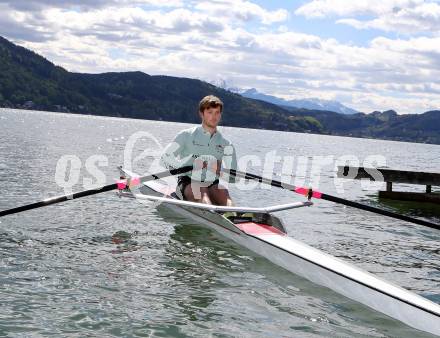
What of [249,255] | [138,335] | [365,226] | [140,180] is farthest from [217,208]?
[365,226]

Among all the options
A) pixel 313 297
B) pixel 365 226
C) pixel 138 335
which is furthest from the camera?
pixel 365 226

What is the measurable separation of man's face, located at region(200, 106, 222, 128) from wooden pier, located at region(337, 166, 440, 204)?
12.4m

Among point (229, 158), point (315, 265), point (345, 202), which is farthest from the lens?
point (229, 158)

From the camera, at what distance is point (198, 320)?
7.41 metres

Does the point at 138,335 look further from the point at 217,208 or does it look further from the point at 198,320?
the point at 217,208

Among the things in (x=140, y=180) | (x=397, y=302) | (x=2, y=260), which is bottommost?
(x=2, y=260)

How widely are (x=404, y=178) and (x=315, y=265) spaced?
1491 centimetres

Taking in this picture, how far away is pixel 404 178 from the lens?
22.1m

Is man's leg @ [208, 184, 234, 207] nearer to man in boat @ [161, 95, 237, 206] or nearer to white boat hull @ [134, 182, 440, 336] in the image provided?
man in boat @ [161, 95, 237, 206]

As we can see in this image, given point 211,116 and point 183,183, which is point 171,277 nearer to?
point 183,183

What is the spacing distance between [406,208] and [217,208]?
12.8 meters

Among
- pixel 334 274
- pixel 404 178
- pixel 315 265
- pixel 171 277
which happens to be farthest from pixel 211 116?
pixel 404 178

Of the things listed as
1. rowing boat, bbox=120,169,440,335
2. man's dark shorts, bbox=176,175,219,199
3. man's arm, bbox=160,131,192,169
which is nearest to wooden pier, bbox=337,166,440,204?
rowing boat, bbox=120,169,440,335

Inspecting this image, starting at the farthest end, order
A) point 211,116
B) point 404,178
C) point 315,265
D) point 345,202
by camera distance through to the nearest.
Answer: point 404,178 → point 211,116 → point 345,202 → point 315,265
